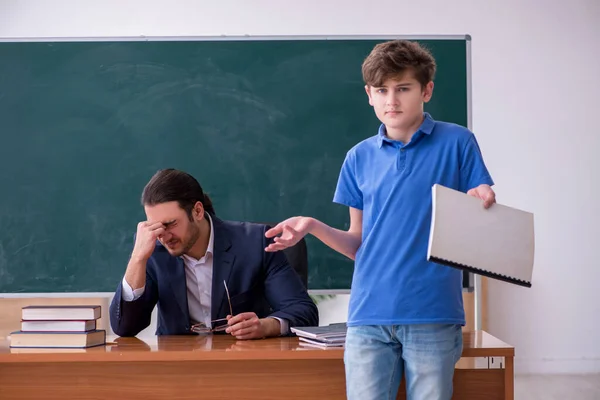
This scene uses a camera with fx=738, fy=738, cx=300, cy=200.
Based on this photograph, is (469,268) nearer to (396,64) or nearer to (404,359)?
(404,359)

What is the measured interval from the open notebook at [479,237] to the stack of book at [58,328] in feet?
3.36

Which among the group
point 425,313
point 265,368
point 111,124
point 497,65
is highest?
point 497,65

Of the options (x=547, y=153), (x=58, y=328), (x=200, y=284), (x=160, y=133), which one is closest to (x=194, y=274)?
(x=200, y=284)

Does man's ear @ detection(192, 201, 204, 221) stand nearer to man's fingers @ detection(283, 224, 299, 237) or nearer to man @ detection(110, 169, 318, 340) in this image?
man @ detection(110, 169, 318, 340)

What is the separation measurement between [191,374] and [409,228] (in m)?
0.73

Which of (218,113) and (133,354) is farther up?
(218,113)

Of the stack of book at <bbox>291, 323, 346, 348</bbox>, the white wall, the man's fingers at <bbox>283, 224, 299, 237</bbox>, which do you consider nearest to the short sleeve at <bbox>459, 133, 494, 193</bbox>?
the man's fingers at <bbox>283, 224, 299, 237</bbox>

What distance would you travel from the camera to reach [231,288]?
251 cm

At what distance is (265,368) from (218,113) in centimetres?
226

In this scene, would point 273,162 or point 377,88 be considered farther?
point 273,162

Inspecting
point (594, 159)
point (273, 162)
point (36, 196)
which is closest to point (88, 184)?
point (36, 196)

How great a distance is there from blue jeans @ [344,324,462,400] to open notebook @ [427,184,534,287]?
19cm

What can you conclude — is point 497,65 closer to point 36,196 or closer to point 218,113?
point 218,113

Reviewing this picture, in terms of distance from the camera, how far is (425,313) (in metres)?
1.70
